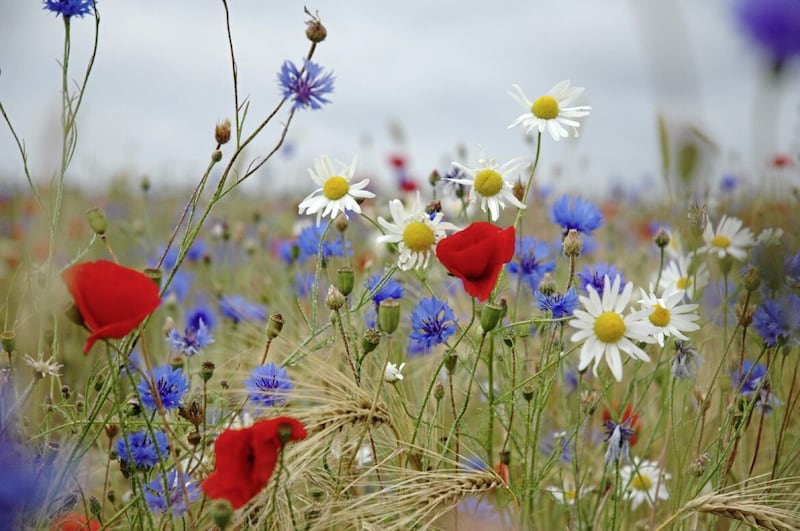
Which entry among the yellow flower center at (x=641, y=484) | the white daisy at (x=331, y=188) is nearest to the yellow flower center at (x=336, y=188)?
the white daisy at (x=331, y=188)

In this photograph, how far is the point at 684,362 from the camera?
1351 mm

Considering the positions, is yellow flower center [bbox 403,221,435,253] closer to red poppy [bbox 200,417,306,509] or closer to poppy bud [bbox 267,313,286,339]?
poppy bud [bbox 267,313,286,339]

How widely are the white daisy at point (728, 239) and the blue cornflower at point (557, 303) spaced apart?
1.36ft

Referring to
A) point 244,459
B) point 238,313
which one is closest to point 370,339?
point 244,459

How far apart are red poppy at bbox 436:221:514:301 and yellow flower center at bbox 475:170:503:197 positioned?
0.23 meters

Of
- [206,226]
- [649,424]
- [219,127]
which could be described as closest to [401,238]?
[219,127]

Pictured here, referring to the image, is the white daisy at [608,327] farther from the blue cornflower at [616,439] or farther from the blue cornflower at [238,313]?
the blue cornflower at [238,313]

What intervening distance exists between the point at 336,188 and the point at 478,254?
375 mm

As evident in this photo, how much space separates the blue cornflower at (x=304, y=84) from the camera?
1323 mm

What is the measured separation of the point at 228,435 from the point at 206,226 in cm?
368

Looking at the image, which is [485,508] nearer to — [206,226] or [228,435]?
[228,435]

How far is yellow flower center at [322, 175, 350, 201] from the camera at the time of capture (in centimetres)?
132

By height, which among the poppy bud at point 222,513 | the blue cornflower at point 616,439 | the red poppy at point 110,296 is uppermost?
the blue cornflower at point 616,439

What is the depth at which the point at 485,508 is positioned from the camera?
1.47 meters
